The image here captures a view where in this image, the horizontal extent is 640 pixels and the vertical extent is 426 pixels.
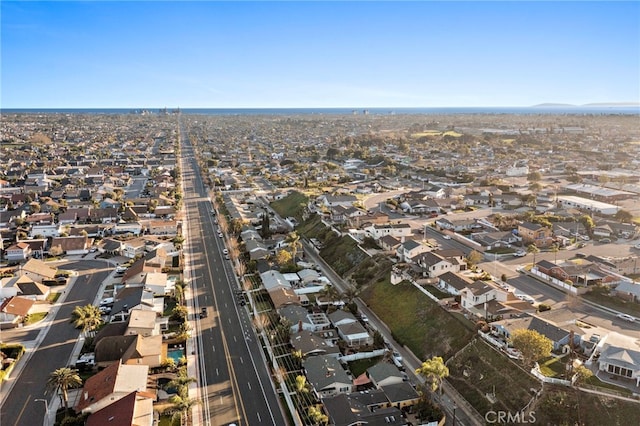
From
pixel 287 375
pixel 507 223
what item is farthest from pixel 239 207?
pixel 287 375

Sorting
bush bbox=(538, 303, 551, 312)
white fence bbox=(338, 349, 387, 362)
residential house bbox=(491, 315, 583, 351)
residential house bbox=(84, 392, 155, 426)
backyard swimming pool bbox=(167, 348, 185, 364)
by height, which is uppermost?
residential house bbox=(491, 315, 583, 351)

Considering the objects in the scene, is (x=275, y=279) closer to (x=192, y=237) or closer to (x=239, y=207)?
(x=192, y=237)

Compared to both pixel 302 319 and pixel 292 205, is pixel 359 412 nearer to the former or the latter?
pixel 302 319

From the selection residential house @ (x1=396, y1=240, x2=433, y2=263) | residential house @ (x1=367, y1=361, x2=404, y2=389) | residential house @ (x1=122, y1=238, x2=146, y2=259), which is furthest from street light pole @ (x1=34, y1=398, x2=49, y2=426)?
residential house @ (x1=396, y1=240, x2=433, y2=263)

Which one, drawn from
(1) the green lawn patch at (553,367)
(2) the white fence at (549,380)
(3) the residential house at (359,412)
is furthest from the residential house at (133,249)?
(1) the green lawn patch at (553,367)

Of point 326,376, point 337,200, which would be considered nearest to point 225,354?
point 326,376

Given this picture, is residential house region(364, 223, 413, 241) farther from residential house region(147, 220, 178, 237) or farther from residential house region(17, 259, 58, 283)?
residential house region(17, 259, 58, 283)
